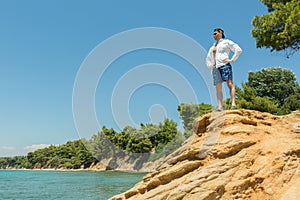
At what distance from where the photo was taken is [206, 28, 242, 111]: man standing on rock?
7418mm

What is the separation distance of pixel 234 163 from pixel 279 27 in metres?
9.97

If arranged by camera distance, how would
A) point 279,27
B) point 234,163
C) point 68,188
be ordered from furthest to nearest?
point 68,188
point 279,27
point 234,163

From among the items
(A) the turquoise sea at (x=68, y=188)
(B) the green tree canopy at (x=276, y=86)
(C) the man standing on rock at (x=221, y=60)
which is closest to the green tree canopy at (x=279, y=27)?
(C) the man standing on rock at (x=221, y=60)

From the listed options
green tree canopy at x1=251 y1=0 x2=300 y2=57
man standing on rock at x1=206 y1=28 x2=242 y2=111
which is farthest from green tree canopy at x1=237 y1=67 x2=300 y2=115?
man standing on rock at x1=206 y1=28 x2=242 y2=111

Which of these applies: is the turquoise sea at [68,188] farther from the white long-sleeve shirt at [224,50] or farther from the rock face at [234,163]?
the white long-sleeve shirt at [224,50]

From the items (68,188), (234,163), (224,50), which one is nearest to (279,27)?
(224,50)

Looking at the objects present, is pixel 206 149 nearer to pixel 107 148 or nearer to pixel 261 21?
pixel 261 21

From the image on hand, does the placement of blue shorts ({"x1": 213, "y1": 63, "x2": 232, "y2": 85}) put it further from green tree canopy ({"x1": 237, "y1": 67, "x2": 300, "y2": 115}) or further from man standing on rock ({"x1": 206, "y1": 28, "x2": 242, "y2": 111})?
green tree canopy ({"x1": 237, "y1": 67, "x2": 300, "y2": 115})

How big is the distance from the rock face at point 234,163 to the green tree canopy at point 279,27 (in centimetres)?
621

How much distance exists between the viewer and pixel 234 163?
5793mm

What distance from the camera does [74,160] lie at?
326ft

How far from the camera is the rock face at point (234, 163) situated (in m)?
5.43

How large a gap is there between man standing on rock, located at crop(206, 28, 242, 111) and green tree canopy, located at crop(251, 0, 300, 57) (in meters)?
6.06

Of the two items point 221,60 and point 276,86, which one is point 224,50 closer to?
point 221,60
